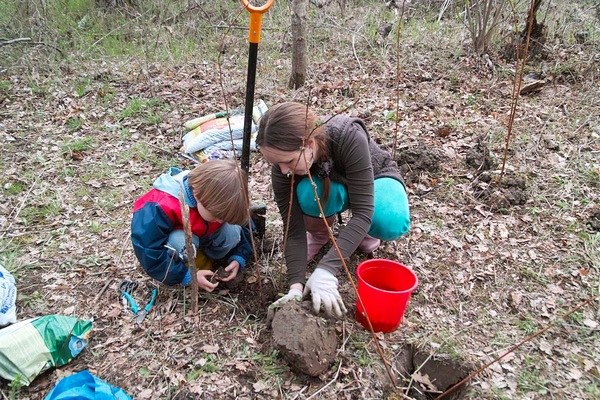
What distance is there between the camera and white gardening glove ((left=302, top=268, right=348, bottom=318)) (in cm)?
211

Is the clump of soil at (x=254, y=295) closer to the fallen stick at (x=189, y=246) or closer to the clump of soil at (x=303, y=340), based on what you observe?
the fallen stick at (x=189, y=246)

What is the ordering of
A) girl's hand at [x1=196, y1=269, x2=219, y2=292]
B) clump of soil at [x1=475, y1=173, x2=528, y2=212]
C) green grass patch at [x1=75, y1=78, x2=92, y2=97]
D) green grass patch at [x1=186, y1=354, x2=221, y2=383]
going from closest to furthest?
green grass patch at [x1=186, y1=354, x2=221, y2=383], girl's hand at [x1=196, y1=269, x2=219, y2=292], clump of soil at [x1=475, y1=173, x2=528, y2=212], green grass patch at [x1=75, y1=78, x2=92, y2=97]

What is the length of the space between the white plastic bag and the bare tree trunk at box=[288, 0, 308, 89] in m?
3.52

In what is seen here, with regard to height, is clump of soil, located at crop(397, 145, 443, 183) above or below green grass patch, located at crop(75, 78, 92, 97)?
above

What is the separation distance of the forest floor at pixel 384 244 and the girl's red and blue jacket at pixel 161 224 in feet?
0.89

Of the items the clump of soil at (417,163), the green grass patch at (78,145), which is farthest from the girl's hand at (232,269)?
the green grass patch at (78,145)

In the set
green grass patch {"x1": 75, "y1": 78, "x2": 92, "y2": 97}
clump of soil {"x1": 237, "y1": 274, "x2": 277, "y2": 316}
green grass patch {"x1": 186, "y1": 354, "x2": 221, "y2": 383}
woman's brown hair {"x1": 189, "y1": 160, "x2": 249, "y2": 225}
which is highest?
woman's brown hair {"x1": 189, "y1": 160, "x2": 249, "y2": 225}

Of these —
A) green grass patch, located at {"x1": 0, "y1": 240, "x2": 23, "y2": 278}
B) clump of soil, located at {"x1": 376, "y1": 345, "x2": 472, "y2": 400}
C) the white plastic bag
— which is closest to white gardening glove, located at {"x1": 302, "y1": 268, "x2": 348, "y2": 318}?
clump of soil, located at {"x1": 376, "y1": 345, "x2": 472, "y2": 400}

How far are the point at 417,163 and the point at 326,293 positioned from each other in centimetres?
190

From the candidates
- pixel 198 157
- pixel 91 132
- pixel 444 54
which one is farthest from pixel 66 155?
pixel 444 54

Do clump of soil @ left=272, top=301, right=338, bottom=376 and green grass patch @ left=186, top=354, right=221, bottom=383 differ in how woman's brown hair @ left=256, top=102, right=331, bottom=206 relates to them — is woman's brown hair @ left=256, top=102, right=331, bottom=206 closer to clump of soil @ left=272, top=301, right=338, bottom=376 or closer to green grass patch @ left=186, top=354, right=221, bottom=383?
clump of soil @ left=272, top=301, right=338, bottom=376

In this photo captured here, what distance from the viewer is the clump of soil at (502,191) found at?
10.8 feet

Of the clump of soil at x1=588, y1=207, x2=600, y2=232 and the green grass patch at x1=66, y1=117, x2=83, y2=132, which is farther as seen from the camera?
the green grass patch at x1=66, y1=117, x2=83, y2=132

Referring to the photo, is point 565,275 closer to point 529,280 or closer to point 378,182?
point 529,280
